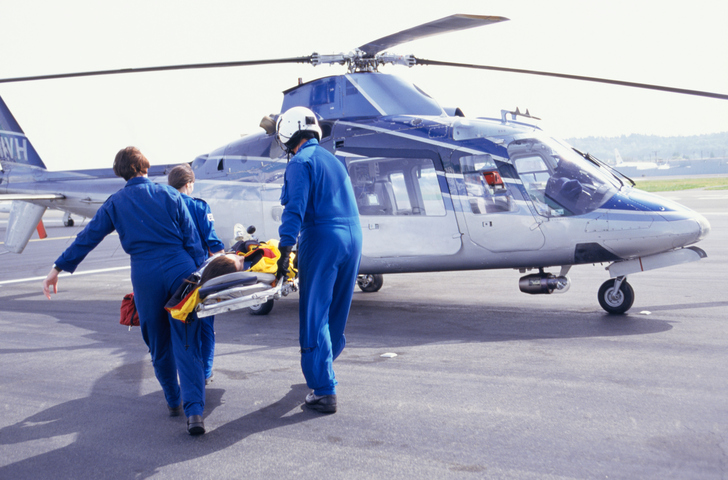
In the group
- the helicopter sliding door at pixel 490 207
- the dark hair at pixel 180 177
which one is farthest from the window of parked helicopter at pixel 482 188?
the dark hair at pixel 180 177

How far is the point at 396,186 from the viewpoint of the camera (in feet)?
24.2

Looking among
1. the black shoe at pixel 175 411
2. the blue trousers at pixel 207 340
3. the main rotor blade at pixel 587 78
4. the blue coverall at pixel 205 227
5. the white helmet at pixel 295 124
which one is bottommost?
the black shoe at pixel 175 411

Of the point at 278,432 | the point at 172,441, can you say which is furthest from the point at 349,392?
the point at 172,441

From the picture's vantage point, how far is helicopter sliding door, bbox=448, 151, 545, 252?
6.77m

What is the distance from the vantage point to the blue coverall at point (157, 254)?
392 cm

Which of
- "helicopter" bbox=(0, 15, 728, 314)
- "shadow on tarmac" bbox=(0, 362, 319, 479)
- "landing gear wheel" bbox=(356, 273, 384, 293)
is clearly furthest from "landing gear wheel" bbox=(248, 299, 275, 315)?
"shadow on tarmac" bbox=(0, 362, 319, 479)

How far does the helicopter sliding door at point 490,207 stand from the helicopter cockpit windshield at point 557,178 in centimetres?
21

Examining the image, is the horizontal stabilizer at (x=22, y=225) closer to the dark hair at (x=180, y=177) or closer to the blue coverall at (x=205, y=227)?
the dark hair at (x=180, y=177)

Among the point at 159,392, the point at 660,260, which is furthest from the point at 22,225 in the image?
the point at 660,260

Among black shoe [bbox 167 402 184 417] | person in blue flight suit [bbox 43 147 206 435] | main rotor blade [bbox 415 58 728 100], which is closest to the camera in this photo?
person in blue flight suit [bbox 43 147 206 435]

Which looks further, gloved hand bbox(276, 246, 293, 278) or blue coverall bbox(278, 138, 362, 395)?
blue coverall bbox(278, 138, 362, 395)

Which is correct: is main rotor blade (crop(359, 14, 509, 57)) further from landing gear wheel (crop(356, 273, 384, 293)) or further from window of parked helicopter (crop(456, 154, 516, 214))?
landing gear wheel (crop(356, 273, 384, 293))

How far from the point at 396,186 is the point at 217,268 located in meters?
3.82

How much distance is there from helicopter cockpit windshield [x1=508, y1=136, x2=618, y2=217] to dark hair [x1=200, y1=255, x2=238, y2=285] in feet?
13.1
